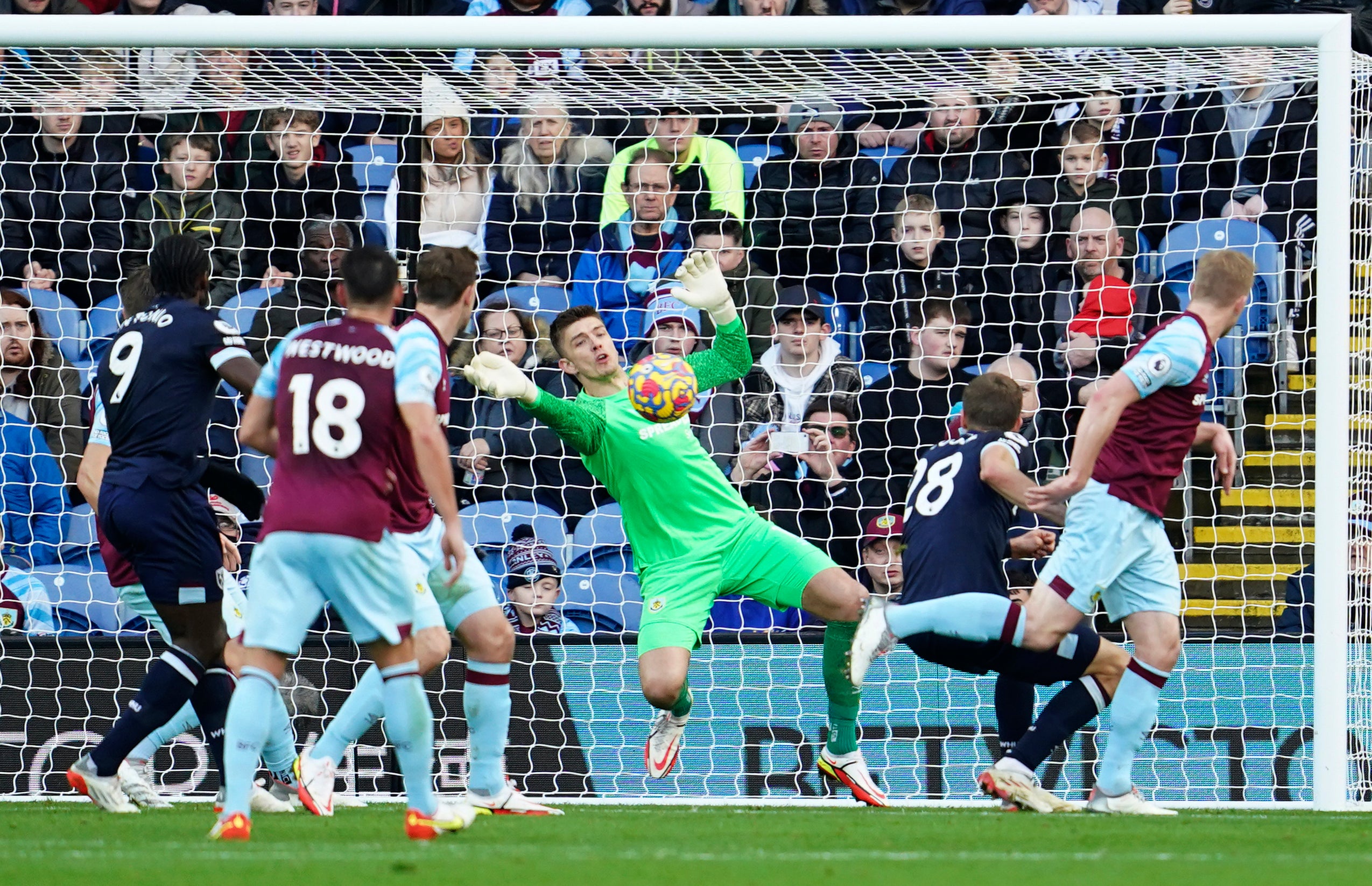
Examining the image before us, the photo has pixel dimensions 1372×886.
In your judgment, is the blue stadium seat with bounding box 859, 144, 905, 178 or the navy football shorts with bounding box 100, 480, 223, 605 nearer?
the navy football shorts with bounding box 100, 480, 223, 605

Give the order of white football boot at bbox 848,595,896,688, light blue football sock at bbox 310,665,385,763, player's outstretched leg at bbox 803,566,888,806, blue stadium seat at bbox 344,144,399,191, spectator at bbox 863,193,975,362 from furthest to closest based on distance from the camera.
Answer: blue stadium seat at bbox 344,144,399,191, spectator at bbox 863,193,975,362, player's outstretched leg at bbox 803,566,888,806, white football boot at bbox 848,595,896,688, light blue football sock at bbox 310,665,385,763

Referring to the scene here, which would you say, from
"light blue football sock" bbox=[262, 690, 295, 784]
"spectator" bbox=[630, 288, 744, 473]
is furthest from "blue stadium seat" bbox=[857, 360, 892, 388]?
"light blue football sock" bbox=[262, 690, 295, 784]

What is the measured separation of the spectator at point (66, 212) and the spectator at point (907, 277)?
4.47 m

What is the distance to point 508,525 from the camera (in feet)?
30.2

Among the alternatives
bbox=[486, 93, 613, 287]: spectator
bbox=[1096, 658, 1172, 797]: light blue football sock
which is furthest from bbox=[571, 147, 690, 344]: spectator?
bbox=[1096, 658, 1172, 797]: light blue football sock

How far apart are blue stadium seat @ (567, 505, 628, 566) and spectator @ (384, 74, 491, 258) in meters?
1.68

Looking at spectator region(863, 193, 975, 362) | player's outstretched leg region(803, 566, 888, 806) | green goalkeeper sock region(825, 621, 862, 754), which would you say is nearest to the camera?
player's outstretched leg region(803, 566, 888, 806)

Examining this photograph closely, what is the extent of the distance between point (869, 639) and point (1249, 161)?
506cm

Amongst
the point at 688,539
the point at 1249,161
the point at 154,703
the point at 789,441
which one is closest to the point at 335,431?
the point at 154,703

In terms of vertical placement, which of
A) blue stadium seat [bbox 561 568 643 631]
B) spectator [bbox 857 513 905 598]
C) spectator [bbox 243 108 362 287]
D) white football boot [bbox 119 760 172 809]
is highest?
spectator [bbox 243 108 362 287]

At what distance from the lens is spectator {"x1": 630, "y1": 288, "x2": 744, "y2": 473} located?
948 centimetres

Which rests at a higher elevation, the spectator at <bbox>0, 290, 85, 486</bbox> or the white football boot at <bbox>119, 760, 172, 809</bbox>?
the spectator at <bbox>0, 290, 85, 486</bbox>

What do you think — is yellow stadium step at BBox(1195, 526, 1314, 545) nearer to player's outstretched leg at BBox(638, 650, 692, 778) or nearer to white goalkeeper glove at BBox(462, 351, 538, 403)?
player's outstretched leg at BBox(638, 650, 692, 778)

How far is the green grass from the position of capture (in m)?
4.19
